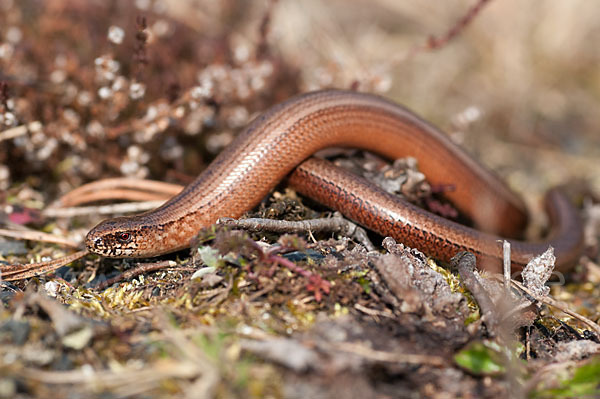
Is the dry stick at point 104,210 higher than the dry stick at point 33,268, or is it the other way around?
the dry stick at point 104,210

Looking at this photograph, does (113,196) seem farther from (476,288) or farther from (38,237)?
(476,288)

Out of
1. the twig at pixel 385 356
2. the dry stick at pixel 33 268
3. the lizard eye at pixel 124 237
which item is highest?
the twig at pixel 385 356

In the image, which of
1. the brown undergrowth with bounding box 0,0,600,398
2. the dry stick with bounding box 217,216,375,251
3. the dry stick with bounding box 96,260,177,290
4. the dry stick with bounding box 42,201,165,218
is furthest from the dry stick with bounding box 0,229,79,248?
the dry stick with bounding box 217,216,375,251

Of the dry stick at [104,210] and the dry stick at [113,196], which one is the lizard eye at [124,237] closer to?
the dry stick at [104,210]

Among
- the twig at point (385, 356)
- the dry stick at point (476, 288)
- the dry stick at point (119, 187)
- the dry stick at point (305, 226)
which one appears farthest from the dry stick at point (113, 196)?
the twig at point (385, 356)

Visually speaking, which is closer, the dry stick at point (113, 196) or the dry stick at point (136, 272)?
the dry stick at point (136, 272)
